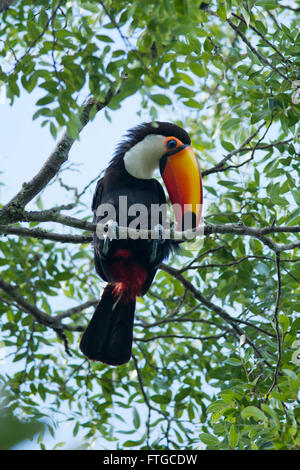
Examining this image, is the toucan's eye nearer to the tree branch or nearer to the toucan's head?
the toucan's head

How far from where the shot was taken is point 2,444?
1.73 feet

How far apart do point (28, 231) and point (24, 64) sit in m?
0.95

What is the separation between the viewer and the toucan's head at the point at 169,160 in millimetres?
3656

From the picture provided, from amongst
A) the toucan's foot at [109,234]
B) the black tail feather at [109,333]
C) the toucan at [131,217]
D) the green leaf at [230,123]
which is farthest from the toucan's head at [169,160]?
the black tail feather at [109,333]

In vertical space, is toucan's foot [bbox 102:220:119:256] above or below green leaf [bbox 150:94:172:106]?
above

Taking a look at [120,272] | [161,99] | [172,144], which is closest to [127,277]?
[120,272]

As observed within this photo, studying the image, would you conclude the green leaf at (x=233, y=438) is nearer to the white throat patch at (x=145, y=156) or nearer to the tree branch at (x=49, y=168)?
the tree branch at (x=49, y=168)

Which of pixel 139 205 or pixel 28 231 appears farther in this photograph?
pixel 139 205

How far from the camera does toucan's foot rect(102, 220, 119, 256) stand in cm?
325

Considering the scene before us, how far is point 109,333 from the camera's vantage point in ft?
12.2

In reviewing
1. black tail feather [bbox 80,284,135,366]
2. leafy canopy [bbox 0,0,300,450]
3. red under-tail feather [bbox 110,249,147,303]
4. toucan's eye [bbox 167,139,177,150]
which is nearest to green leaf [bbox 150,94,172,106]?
leafy canopy [bbox 0,0,300,450]

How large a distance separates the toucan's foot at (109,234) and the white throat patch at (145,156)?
56 centimetres
